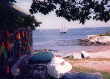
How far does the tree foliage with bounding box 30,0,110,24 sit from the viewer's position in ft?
42.0

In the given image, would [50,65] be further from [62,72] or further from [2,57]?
[2,57]

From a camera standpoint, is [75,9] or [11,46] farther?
[11,46]

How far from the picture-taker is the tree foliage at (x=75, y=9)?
12805 millimetres

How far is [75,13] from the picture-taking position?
43.0 feet

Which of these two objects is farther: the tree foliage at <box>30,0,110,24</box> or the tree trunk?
the tree trunk

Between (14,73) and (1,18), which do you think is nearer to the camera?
(1,18)

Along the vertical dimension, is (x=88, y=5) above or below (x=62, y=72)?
above

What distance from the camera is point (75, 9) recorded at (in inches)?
516

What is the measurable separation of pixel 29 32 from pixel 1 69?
656 cm

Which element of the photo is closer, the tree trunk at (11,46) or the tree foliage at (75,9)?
the tree foliage at (75,9)

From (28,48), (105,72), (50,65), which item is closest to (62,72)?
(50,65)

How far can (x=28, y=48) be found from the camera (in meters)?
25.5

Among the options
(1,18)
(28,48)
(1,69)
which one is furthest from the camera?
(28,48)

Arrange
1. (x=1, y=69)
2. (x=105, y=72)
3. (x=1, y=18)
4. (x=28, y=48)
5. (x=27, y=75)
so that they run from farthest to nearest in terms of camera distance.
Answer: (x=28, y=48) < (x=105, y=72) < (x=1, y=69) < (x=27, y=75) < (x=1, y=18)
